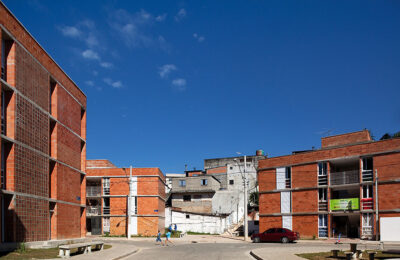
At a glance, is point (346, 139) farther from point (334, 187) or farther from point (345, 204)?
point (345, 204)

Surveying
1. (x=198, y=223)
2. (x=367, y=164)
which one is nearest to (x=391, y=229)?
(x=367, y=164)

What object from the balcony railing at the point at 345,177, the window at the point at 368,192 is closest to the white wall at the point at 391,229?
the window at the point at 368,192

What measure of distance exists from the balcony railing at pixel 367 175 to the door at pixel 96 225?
31.2 m

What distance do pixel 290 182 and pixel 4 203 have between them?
3108cm

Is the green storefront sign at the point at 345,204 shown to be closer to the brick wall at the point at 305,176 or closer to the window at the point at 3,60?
the brick wall at the point at 305,176

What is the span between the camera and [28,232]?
24875 mm

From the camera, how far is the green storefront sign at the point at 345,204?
41969 mm

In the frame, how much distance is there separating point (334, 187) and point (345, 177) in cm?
145

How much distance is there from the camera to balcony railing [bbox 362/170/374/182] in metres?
40.9

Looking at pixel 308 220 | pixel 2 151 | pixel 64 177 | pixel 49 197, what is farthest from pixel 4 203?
pixel 308 220

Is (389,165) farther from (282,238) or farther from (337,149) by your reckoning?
(282,238)

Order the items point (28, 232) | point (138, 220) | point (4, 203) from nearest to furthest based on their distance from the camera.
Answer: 1. point (4, 203)
2. point (28, 232)
3. point (138, 220)

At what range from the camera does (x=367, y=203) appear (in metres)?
40.8

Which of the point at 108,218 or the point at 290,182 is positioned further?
the point at 108,218
